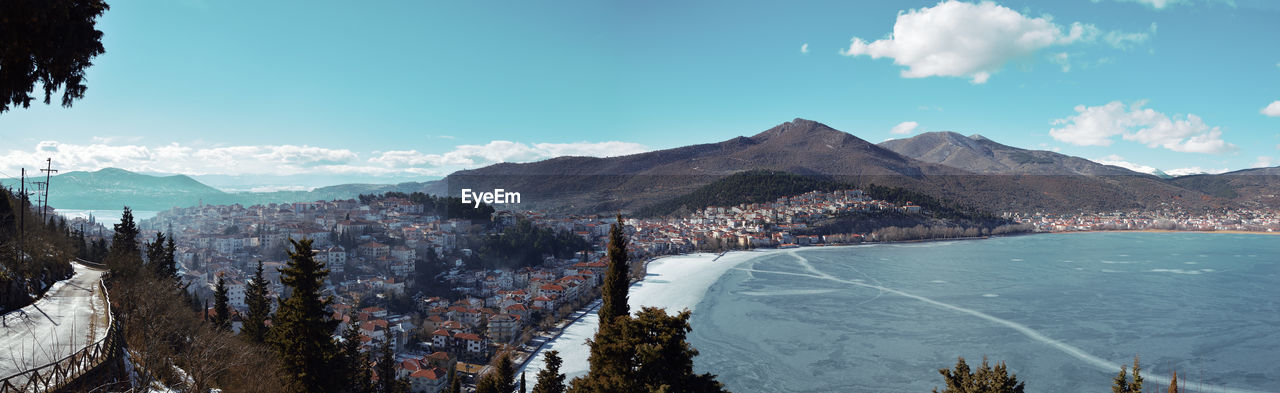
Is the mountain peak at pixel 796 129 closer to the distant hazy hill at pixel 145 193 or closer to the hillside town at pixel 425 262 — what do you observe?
the hillside town at pixel 425 262

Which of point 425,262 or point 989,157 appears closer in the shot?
point 425,262

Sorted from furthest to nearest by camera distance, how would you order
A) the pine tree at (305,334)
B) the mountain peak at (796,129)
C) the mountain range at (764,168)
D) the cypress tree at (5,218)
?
the mountain peak at (796,129)
the mountain range at (764,168)
the cypress tree at (5,218)
the pine tree at (305,334)

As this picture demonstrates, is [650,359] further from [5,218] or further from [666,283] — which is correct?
[666,283]

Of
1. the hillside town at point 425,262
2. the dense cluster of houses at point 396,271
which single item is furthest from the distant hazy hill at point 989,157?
the dense cluster of houses at point 396,271

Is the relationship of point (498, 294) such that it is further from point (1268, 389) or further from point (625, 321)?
point (1268, 389)

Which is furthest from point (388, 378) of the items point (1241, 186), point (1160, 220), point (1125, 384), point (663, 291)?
point (1241, 186)

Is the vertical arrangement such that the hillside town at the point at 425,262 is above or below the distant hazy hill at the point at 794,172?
below

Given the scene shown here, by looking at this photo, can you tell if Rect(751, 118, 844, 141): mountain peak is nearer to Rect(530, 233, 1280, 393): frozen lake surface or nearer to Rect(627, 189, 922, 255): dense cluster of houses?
Rect(627, 189, 922, 255): dense cluster of houses

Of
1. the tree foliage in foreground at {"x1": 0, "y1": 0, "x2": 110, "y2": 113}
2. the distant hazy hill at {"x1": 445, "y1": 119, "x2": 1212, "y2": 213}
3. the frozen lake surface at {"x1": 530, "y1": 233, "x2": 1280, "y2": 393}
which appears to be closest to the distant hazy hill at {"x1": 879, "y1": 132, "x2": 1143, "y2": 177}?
the distant hazy hill at {"x1": 445, "y1": 119, "x2": 1212, "y2": 213}
